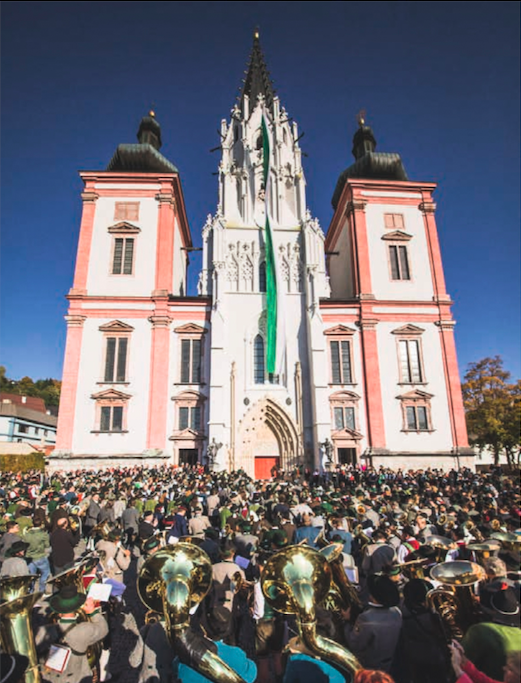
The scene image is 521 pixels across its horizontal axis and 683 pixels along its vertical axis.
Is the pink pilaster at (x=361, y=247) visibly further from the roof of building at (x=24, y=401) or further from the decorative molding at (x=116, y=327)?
the roof of building at (x=24, y=401)

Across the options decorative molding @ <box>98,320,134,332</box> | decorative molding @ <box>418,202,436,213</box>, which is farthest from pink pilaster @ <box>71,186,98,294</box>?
decorative molding @ <box>418,202,436,213</box>

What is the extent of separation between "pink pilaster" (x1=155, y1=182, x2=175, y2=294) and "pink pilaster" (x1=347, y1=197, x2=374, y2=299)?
14.0m

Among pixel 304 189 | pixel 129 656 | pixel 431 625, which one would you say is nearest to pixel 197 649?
pixel 431 625

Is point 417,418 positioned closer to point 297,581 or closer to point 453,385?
point 453,385

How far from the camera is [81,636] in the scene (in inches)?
145

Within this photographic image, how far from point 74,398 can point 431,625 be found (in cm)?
2580

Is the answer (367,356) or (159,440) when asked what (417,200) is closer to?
(367,356)

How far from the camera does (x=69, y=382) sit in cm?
2577

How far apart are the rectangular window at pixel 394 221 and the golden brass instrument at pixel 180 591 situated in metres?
31.7

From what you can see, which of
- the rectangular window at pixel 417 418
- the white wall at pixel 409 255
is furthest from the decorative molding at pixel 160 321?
the rectangular window at pixel 417 418

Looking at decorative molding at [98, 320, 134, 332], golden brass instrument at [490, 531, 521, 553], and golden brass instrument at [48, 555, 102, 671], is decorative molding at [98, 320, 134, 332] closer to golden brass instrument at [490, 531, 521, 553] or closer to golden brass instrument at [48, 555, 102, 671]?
golden brass instrument at [48, 555, 102, 671]

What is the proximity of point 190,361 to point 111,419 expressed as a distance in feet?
20.4

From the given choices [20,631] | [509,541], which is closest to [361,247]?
[509,541]

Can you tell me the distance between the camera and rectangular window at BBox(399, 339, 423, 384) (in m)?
28.0
